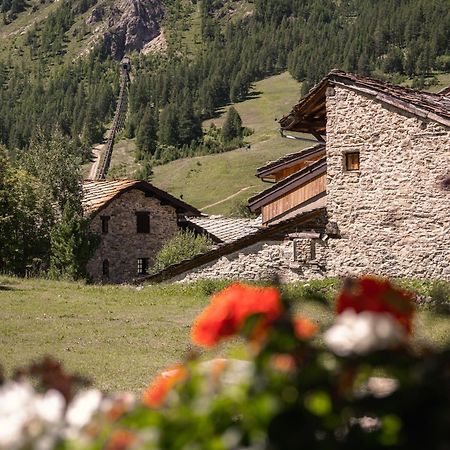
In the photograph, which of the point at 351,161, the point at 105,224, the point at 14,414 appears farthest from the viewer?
the point at 105,224

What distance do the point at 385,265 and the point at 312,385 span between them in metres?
18.6

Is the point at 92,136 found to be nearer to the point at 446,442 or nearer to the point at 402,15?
the point at 402,15

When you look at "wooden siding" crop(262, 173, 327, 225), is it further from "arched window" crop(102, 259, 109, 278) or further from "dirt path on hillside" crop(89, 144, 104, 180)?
"dirt path on hillside" crop(89, 144, 104, 180)

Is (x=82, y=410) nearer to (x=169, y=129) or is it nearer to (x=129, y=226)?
→ (x=129, y=226)

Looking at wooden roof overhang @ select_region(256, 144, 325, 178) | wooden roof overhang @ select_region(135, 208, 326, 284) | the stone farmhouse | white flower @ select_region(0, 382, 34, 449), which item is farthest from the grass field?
white flower @ select_region(0, 382, 34, 449)

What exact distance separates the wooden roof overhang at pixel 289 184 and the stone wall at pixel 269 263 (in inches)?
52.6

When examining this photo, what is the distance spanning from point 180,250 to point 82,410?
26899mm

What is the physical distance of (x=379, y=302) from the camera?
7.18 feet

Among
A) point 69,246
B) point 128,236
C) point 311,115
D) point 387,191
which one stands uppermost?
point 311,115

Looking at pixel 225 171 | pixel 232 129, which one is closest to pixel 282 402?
pixel 225 171

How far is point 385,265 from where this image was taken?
20.2 m

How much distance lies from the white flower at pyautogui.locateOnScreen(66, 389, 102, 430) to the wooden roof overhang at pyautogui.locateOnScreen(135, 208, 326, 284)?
19386mm

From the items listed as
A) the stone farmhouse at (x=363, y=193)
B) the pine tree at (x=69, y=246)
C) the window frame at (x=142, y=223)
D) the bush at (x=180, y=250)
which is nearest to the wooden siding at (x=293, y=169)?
the stone farmhouse at (x=363, y=193)

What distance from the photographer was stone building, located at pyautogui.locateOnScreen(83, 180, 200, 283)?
3700 cm
